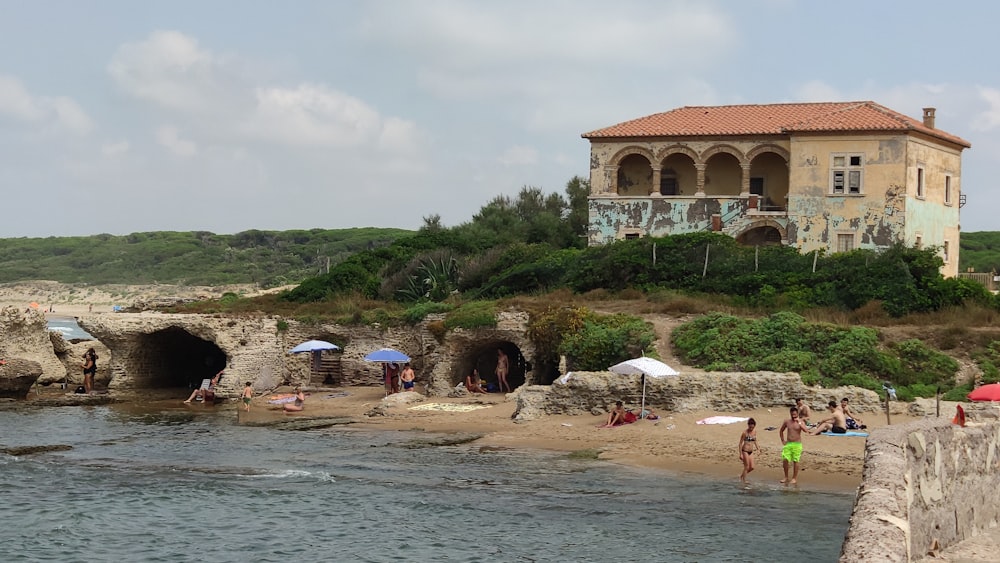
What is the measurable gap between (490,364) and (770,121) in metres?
15.9

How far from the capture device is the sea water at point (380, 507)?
16109 mm

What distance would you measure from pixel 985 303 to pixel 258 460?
20.9 meters

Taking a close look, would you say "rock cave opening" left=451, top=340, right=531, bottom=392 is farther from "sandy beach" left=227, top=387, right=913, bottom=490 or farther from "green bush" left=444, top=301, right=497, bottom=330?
"sandy beach" left=227, top=387, right=913, bottom=490

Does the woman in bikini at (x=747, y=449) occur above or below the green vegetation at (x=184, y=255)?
below

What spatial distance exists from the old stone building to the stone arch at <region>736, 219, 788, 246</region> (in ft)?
0.13

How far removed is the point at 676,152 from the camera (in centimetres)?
4372

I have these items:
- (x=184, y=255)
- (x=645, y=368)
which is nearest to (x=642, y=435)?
(x=645, y=368)

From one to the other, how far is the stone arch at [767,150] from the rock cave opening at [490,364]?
1325 cm

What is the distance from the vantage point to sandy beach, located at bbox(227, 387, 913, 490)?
20703 mm

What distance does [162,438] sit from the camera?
2605 cm

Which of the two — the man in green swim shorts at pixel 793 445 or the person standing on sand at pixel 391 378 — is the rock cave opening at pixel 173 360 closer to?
the person standing on sand at pixel 391 378

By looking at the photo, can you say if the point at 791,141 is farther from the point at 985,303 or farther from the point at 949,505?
the point at 949,505

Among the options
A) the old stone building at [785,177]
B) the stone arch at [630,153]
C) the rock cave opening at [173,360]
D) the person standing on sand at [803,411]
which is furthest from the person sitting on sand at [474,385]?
the stone arch at [630,153]

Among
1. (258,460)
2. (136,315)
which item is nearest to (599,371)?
(258,460)
